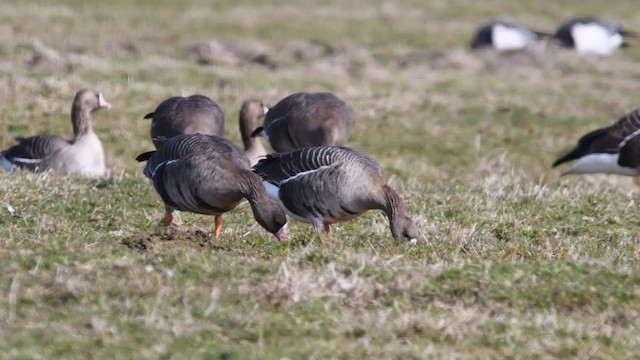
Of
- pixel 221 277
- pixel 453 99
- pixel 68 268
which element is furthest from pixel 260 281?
pixel 453 99

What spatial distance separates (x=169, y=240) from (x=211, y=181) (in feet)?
2.68

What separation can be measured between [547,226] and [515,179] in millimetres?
3062

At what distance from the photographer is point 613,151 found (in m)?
17.0

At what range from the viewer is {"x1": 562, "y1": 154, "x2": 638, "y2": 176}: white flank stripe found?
17.0 m

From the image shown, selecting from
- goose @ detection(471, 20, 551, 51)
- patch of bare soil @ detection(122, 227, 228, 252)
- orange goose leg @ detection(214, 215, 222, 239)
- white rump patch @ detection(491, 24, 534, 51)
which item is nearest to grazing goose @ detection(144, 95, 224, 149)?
orange goose leg @ detection(214, 215, 222, 239)

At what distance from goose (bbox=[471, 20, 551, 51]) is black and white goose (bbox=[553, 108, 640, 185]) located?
17.2 meters

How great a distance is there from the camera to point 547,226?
12.3m

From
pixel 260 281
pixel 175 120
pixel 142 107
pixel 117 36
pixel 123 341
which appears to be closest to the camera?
pixel 123 341

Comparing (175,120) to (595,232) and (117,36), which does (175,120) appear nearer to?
(595,232)

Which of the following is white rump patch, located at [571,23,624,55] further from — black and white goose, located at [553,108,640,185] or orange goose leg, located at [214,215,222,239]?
orange goose leg, located at [214,215,222,239]

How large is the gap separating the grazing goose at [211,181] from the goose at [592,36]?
2742 centimetres

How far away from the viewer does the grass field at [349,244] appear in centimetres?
746

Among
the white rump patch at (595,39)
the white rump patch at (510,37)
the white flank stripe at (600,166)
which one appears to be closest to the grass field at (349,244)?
the white flank stripe at (600,166)

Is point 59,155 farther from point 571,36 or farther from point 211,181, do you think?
point 571,36
